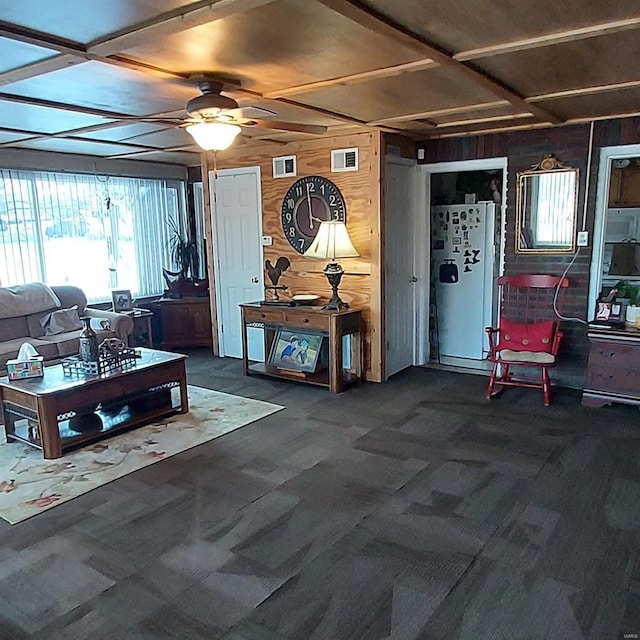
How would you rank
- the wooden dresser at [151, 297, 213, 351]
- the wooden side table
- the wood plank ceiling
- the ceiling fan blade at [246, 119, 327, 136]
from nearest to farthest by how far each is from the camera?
the wood plank ceiling, the ceiling fan blade at [246, 119, 327, 136], the wooden side table, the wooden dresser at [151, 297, 213, 351]

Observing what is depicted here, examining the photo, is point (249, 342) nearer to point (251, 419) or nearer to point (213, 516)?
point (251, 419)

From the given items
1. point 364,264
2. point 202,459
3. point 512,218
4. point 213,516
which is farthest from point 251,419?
point 512,218

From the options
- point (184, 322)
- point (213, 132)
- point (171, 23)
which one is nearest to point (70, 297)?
point (184, 322)

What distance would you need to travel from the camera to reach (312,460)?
136 inches

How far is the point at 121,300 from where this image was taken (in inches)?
235

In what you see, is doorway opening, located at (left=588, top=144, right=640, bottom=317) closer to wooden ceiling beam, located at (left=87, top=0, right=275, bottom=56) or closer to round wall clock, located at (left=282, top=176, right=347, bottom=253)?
round wall clock, located at (left=282, top=176, right=347, bottom=253)

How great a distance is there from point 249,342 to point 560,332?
3.01m

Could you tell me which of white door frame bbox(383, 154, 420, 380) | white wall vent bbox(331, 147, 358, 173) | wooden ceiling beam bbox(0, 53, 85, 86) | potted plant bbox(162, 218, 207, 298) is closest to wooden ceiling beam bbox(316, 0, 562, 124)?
wooden ceiling beam bbox(0, 53, 85, 86)

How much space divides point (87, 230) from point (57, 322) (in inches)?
52.0

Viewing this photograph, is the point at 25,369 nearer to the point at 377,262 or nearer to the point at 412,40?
the point at 377,262

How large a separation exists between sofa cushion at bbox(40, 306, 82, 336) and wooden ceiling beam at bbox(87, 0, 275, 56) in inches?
134

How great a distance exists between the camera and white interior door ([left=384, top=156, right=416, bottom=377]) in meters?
5.08

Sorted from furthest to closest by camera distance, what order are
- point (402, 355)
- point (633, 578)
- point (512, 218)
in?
point (402, 355)
point (512, 218)
point (633, 578)

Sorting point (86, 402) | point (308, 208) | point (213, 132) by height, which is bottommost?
point (86, 402)
